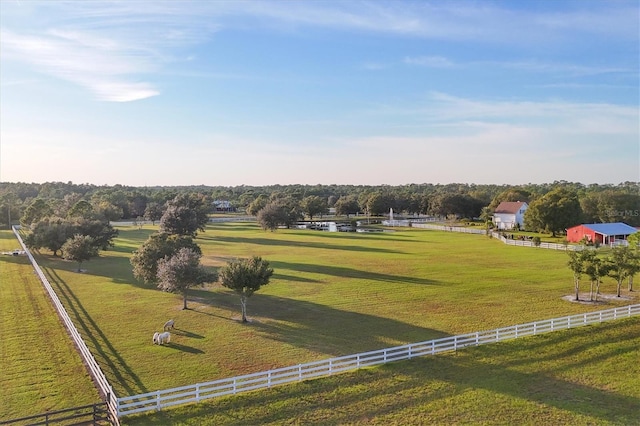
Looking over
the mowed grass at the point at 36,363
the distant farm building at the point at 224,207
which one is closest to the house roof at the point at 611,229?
the mowed grass at the point at 36,363

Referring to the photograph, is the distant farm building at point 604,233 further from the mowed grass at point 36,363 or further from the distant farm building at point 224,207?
the distant farm building at point 224,207

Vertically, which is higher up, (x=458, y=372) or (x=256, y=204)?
(x=256, y=204)

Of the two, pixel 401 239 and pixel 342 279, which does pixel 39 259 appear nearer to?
pixel 342 279

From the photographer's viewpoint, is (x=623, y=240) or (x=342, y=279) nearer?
(x=342, y=279)

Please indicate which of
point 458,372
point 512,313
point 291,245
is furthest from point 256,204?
point 458,372

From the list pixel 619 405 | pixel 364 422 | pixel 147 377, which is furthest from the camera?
pixel 147 377

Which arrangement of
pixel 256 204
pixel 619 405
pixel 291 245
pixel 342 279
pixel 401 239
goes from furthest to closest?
pixel 256 204
pixel 401 239
pixel 291 245
pixel 342 279
pixel 619 405
